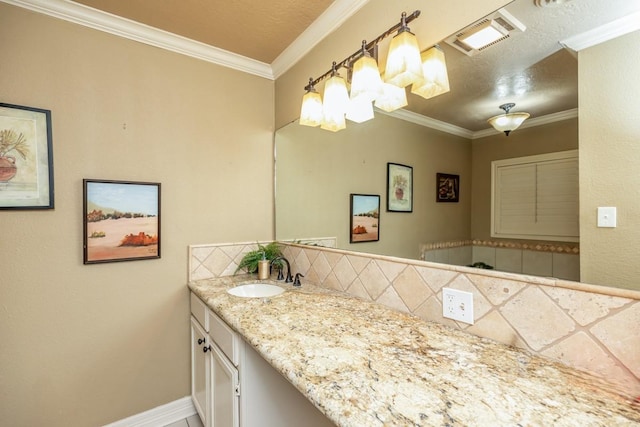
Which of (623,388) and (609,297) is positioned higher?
(609,297)

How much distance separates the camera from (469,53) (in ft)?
3.54

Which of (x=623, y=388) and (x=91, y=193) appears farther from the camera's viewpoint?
(x=91, y=193)

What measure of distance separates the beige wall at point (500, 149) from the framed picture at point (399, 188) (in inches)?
12.8

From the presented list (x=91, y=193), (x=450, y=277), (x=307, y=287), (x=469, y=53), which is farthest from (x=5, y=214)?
(x=469, y=53)

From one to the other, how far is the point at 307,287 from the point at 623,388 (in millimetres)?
1318

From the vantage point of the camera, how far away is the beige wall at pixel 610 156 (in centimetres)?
71

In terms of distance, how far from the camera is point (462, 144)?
1164mm

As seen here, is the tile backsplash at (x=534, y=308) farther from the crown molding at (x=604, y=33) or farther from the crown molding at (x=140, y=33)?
the crown molding at (x=140, y=33)

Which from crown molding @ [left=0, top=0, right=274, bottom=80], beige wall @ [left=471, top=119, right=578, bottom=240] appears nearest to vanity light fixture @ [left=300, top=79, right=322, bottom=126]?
crown molding @ [left=0, top=0, right=274, bottom=80]

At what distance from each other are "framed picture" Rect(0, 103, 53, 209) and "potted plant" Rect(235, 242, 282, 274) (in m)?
1.10

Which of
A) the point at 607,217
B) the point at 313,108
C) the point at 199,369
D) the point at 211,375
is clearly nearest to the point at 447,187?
the point at 607,217

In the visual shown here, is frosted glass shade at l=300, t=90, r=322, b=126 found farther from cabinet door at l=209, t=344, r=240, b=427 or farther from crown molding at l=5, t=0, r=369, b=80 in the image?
cabinet door at l=209, t=344, r=240, b=427

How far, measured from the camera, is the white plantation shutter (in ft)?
2.76

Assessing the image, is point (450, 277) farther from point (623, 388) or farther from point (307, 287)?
point (307, 287)
